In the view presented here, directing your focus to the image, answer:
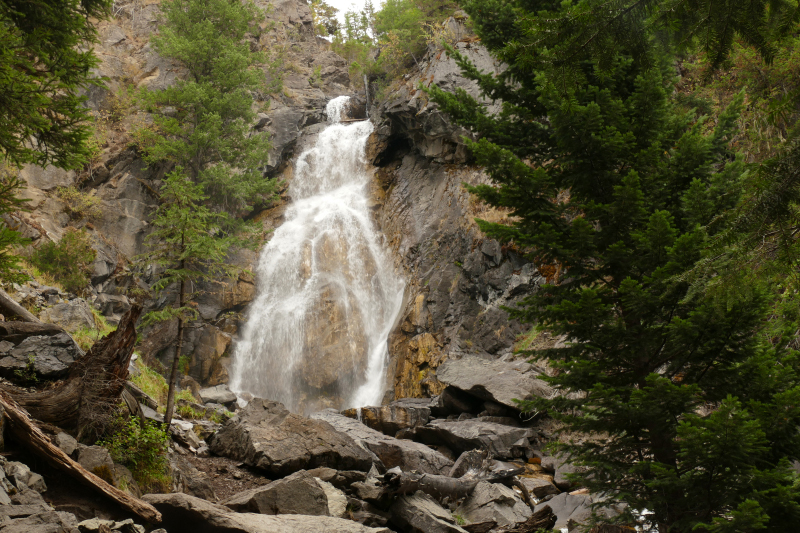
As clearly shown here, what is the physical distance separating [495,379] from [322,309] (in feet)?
36.0

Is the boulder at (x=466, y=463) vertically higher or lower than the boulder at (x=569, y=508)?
lower

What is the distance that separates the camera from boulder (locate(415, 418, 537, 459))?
11945mm

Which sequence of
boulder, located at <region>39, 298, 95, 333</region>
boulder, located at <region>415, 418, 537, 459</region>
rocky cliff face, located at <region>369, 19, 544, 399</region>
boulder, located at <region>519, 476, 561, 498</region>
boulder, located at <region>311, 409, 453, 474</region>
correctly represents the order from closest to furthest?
boulder, located at <region>519, 476, 561, 498</region>, boulder, located at <region>311, 409, 453, 474</region>, boulder, located at <region>415, 418, 537, 459</region>, boulder, located at <region>39, 298, 95, 333</region>, rocky cliff face, located at <region>369, 19, 544, 399</region>

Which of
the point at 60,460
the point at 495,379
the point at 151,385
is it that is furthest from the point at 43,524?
the point at 495,379

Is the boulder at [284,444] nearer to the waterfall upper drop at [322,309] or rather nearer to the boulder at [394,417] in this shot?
the boulder at [394,417]

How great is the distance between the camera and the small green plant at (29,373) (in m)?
7.52

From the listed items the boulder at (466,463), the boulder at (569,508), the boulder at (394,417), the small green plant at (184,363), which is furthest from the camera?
the small green plant at (184,363)

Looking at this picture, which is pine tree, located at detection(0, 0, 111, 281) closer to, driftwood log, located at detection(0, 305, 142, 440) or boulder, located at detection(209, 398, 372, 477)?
driftwood log, located at detection(0, 305, 142, 440)

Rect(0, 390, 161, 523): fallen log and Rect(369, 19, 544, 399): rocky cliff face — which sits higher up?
Rect(369, 19, 544, 399): rocky cliff face

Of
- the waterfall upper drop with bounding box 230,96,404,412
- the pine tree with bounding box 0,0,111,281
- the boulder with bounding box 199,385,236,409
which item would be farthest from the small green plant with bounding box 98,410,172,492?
the waterfall upper drop with bounding box 230,96,404,412

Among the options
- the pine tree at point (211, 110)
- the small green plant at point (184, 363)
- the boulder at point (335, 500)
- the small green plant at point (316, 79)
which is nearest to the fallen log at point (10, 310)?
the boulder at point (335, 500)

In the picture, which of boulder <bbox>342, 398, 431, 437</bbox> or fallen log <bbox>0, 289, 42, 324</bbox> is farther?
boulder <bbox>342, 398, 431, 437</bbox>

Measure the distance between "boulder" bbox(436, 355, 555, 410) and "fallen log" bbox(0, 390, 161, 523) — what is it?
960 centimetres

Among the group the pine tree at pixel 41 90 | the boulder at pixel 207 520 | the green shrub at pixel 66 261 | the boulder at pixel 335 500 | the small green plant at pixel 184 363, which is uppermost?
the pine tree at pixel 41 90
